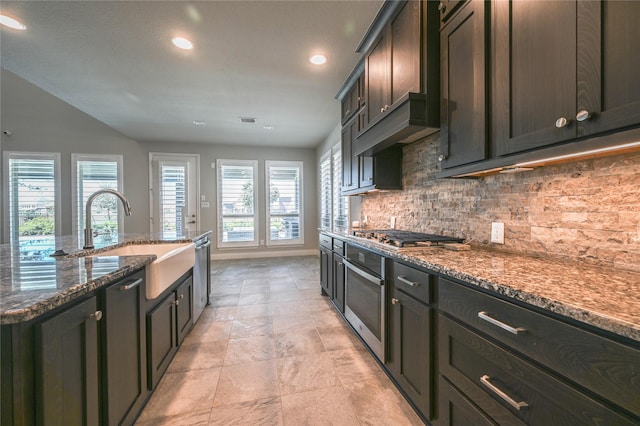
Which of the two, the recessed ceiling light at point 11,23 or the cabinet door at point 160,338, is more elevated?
the recessed ceiling light at point 11,23

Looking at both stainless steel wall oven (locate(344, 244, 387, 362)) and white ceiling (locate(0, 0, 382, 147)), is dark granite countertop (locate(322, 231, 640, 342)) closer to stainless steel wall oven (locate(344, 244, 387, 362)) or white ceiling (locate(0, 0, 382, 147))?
stainless steel wall oven (locate(344, 244, 387, 362))

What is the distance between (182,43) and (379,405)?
3.13 meters

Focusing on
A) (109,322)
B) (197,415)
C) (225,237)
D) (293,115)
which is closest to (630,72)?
(109,322)

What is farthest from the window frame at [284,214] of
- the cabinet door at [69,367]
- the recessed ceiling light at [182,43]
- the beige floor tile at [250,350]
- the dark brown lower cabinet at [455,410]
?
the dark brown lower cabinet at [455,410]

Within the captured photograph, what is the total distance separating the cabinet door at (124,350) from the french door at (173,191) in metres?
4.41

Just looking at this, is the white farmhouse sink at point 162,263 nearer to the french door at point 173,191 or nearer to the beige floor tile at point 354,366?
the beige floor tile at point 354,366

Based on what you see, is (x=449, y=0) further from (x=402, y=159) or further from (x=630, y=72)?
(x=402, y=159)

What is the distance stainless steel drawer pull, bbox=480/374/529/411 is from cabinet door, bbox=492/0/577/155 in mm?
903

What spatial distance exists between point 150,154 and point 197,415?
5392mm

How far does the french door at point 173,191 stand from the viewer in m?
5.42

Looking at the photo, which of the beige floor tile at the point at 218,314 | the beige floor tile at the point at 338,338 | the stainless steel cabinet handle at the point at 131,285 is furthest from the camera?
the beige floor tile at the point at 218,314

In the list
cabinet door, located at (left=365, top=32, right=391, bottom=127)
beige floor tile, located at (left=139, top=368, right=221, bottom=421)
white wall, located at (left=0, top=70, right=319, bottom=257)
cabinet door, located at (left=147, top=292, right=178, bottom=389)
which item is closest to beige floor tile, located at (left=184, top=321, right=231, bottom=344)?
cabinet door, located at (left=147, top=292, right=178, bottom=389)

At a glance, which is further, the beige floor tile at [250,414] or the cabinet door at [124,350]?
the beige floor tile at [250,414]

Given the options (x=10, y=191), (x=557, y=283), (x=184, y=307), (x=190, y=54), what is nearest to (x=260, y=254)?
(x=184, y=307)
